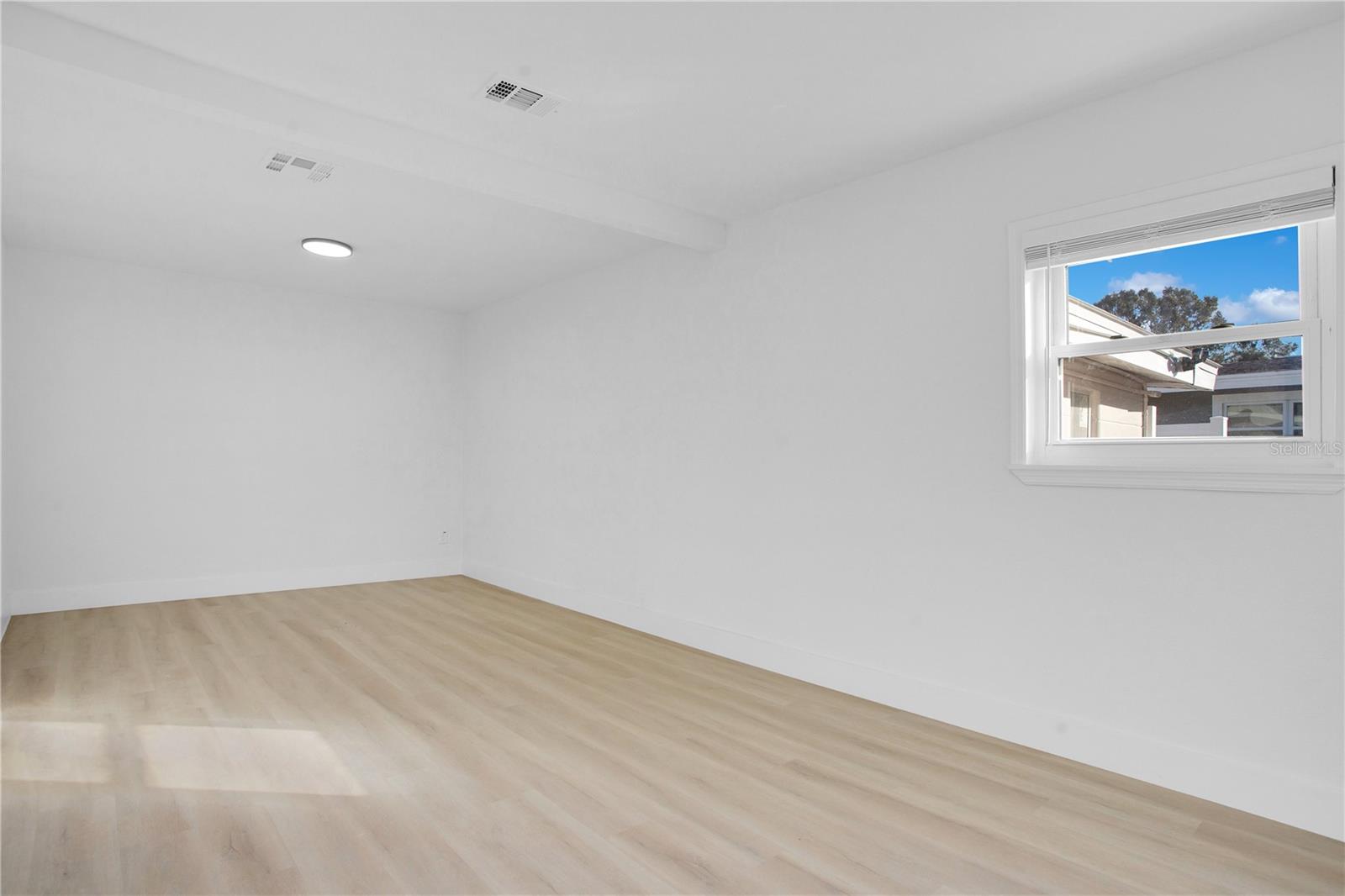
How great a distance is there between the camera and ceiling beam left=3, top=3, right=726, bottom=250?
8.98 ft

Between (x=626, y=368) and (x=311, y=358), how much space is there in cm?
349

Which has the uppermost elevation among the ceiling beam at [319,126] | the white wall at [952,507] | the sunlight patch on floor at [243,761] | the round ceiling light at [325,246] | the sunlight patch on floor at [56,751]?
the round ceiling light at [325,246]

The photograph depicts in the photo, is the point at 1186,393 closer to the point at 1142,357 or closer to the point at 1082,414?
the point at 1142,357

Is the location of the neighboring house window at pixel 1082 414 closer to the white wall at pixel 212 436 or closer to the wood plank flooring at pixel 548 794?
the wood plank flooring at pixel 548 794

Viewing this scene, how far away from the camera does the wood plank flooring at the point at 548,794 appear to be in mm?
2320

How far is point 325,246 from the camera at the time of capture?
18.3ft

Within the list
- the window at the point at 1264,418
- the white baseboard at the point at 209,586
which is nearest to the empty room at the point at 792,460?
the window at the point at 1264,418

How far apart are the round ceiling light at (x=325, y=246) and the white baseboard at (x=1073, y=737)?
388 centimetres

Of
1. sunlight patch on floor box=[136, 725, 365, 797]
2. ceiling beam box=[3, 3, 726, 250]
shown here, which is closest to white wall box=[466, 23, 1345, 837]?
ceiling beam box=[3, 3, 726, 250]

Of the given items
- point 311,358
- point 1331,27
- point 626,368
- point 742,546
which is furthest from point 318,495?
point 1331,27

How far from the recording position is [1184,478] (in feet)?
9.73

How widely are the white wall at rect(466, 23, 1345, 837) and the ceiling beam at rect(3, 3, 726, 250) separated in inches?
41.9

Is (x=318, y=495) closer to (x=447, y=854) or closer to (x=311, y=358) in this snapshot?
(x=311, y=358)

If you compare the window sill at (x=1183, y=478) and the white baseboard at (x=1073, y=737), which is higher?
the window sill at (x=1183, y=478)
